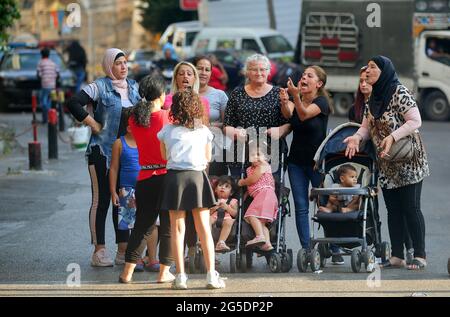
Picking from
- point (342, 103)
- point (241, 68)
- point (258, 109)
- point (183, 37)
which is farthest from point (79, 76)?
point (258, 109)

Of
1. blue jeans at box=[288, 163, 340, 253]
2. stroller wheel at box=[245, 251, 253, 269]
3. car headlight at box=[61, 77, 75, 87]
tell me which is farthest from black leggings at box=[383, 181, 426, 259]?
car headlight at box=[61, 77, 75, 87]

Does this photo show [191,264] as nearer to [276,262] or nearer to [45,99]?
[276,262]

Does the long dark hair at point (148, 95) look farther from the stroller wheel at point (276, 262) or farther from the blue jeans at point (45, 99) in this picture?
the blue jeans at point (45, 99)

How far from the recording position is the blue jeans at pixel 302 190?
1143 centimetres

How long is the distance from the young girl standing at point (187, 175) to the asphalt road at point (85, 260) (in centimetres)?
29

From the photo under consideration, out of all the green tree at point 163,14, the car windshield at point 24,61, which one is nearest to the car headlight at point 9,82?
the car windshield at point 24,61

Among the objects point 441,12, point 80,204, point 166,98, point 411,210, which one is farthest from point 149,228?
point 441,12

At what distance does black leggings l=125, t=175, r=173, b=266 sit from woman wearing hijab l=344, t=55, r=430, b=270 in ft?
5.63

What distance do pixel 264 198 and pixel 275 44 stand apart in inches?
1105

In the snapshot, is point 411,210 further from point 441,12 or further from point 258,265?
point 441,12

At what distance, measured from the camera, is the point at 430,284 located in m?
10.1

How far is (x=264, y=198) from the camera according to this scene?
36.1ft

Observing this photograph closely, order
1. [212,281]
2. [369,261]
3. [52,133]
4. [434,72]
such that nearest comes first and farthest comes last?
1. [212,281]
2. [369,261]
3. [52,133]
4. [434,72]

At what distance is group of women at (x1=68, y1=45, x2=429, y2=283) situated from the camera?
10.5 meters
